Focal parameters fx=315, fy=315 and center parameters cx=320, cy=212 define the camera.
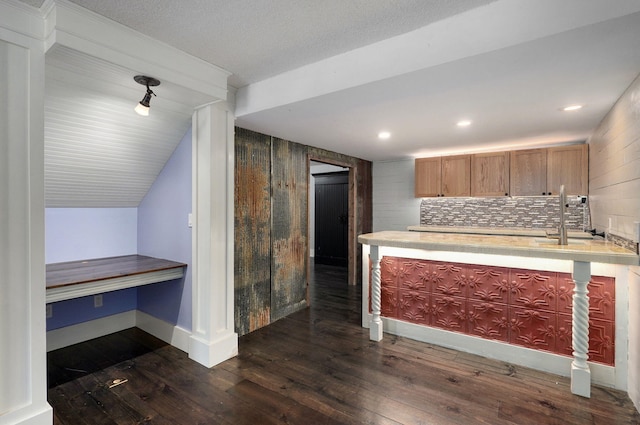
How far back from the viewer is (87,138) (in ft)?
8.42

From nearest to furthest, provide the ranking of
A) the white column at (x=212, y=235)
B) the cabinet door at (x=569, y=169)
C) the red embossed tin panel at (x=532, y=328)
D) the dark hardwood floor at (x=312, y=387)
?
the dark hardwood floor at (x=312, y=387), the red embossed tin panel at (x=532, y=328), the white column at (x=212, y=235), the cabinet door at (x=569, y=169)

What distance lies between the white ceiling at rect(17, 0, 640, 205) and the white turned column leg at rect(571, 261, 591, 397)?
4.38 ft

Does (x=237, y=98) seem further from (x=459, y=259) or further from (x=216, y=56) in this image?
(x=459, y=259)

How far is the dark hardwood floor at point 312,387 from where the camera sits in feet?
6.61

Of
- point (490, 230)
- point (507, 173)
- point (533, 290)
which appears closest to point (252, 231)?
point (533, 290)

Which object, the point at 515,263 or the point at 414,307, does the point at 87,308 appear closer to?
the point at 414,307

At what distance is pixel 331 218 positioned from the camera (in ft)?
22.9

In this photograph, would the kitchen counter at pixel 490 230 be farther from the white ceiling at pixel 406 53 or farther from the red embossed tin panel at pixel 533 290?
the white ceiling at pixel 406 53

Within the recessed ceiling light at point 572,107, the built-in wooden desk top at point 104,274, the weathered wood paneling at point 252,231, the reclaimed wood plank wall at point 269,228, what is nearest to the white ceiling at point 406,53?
the recessed ceiling light at point 572,107

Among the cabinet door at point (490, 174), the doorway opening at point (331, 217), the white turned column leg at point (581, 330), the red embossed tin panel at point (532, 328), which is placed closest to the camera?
the white turned column leg at point (581, 330)

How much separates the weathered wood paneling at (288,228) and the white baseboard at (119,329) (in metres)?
1.03

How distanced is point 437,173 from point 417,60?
322 cm

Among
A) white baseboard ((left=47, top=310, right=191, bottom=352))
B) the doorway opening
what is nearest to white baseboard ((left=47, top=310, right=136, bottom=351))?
white baseboard ((left=47, top=310, right=191, bottom=352))

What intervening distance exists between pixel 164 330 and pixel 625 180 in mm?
4137
